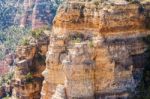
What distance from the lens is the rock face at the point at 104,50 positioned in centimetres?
3234

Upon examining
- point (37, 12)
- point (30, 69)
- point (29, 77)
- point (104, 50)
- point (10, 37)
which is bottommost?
point (10, 37)

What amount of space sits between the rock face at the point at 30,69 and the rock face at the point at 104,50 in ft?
36.5

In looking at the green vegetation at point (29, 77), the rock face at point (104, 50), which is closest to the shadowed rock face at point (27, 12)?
the green vegetation at point (29, 77)

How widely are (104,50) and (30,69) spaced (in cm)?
1593

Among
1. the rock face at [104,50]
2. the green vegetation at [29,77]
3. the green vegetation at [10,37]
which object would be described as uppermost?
the rock face at [104,50]

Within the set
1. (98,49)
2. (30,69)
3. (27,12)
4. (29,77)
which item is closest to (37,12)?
(27,12)

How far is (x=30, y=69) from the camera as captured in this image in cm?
4728

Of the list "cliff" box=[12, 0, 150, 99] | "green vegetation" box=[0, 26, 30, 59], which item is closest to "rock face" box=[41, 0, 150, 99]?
"cliff" box=[12, 0, 150, 99]

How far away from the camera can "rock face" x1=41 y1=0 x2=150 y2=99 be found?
106 ft

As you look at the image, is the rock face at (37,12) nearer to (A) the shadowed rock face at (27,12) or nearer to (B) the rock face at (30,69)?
(A) the shadowed rock face at (27,12)

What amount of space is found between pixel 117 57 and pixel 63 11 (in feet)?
18.7

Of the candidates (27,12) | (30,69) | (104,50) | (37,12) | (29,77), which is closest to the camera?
(104,50)

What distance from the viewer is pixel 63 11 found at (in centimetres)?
3612

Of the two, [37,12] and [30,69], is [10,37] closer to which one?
[37,12]
